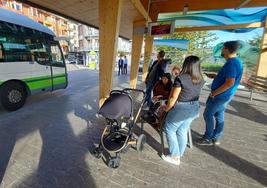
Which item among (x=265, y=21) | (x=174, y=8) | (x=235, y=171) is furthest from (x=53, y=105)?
(x=265, y=21)

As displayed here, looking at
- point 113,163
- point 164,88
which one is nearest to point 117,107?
point 113,163

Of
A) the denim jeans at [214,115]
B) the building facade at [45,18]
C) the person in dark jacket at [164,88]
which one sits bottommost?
the denim jeans at [214,115]

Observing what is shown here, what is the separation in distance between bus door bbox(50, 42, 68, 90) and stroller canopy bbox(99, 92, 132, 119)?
15.1ft

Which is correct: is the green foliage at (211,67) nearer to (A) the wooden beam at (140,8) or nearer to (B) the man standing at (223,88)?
(A) the wooden beam at (140,8)

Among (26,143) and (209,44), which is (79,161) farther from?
(209,44)

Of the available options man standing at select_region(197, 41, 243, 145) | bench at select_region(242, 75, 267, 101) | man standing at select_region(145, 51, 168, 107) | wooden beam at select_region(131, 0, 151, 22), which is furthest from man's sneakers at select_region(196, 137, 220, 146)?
bench at select_region(242, 75, 267, 101)

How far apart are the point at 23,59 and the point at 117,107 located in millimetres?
4384

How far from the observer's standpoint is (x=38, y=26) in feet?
18.5

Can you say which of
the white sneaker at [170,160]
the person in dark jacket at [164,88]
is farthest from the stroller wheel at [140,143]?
the person in dark jacket at [164,88]

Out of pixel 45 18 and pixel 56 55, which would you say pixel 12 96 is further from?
pixel 45 18

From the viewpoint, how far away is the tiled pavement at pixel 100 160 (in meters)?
2.25

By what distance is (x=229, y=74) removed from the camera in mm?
2598

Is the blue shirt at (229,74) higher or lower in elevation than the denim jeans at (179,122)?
higher

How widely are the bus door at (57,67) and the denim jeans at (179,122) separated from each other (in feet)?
17.4
